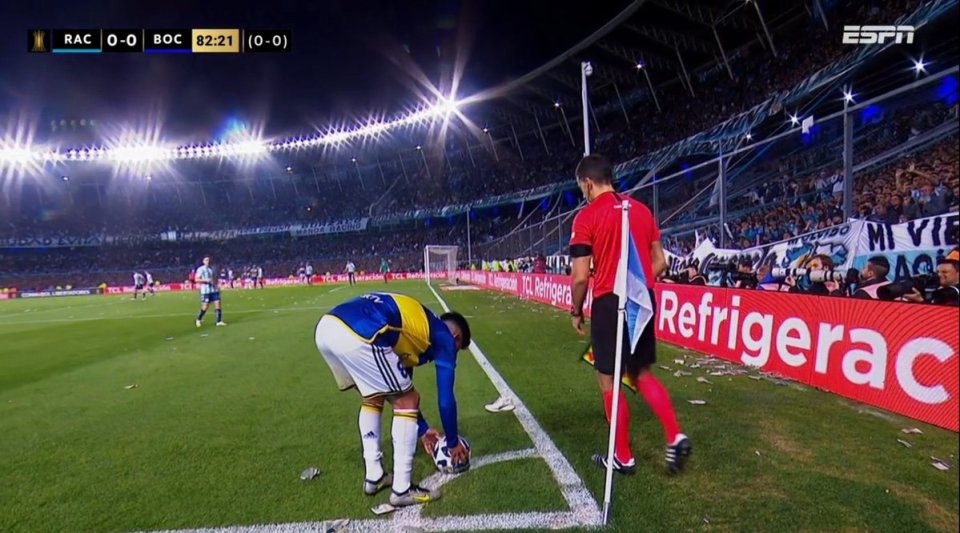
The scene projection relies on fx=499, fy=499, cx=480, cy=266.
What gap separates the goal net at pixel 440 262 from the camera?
37.8m

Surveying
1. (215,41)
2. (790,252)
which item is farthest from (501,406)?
(215,41)

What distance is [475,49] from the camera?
29938 millimetres

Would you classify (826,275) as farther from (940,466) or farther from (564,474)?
(564,474)

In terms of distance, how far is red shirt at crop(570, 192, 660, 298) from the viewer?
3.37 m

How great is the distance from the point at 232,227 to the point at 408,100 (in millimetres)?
34874

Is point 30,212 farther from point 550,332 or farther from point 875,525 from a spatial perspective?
point 875,525

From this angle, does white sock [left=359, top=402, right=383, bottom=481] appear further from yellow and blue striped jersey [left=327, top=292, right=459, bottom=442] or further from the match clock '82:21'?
the match clock '82:21'

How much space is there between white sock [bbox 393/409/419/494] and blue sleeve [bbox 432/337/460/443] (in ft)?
0.74

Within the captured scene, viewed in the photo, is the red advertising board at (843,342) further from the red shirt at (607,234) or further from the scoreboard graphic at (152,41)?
the scoreboard graphic at (152,41)

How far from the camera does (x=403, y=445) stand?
10.5 ft

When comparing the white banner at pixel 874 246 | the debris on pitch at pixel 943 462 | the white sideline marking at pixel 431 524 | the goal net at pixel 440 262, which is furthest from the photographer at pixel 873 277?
the goal net at pixel 440 262

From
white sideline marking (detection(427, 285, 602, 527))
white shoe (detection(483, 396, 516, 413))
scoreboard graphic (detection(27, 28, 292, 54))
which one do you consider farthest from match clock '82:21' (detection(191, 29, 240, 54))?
white sideline marking (detection(427, 285, 602, 527))

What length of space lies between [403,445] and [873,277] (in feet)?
20.9

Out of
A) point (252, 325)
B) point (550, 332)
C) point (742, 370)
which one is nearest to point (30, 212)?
point (252, 325)
